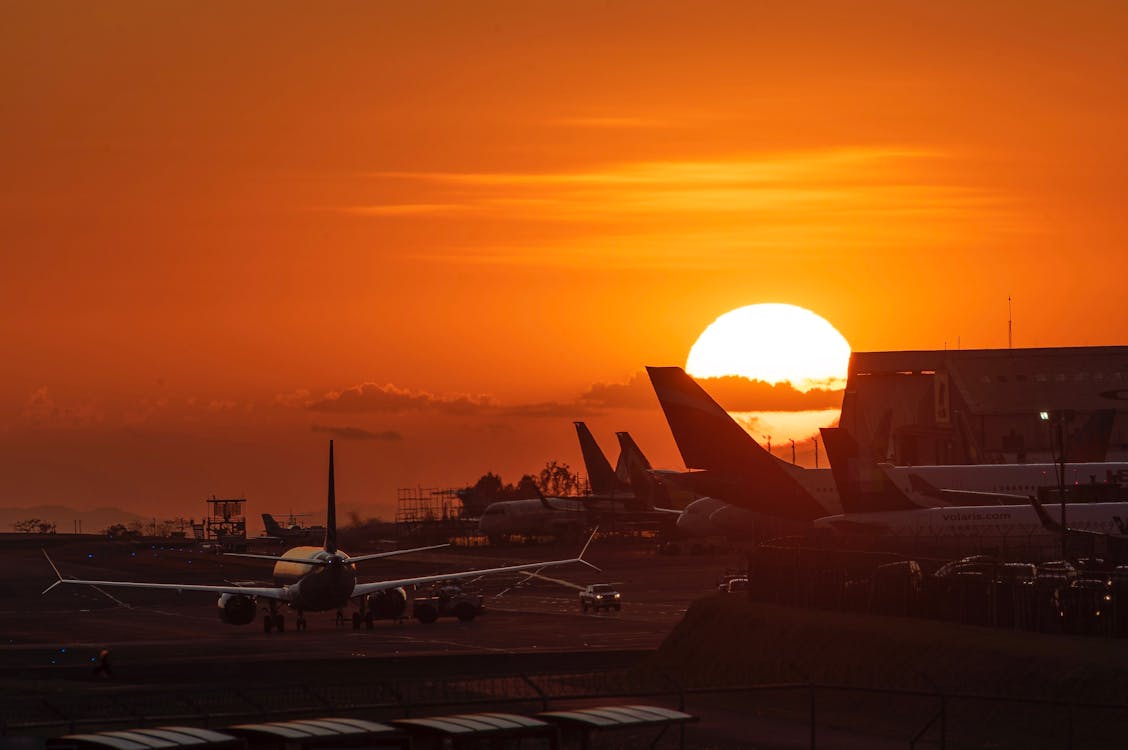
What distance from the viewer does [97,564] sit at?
151625 mm

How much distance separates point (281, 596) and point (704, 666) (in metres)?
27.4

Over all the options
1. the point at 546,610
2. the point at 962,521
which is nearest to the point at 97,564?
the point at 546,610

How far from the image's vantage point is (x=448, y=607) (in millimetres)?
81562

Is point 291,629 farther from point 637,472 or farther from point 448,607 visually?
point 637,472

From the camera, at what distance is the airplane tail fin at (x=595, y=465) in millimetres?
175625

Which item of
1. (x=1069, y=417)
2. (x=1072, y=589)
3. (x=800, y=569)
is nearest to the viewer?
(x=1072, y=589)

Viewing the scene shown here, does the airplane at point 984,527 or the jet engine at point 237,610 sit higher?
the airplane at point 984,527

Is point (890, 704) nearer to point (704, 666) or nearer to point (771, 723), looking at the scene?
point (771, 723)

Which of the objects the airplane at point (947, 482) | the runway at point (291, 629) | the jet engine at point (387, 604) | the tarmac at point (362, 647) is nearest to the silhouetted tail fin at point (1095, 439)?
the airplane at point (947, 482)

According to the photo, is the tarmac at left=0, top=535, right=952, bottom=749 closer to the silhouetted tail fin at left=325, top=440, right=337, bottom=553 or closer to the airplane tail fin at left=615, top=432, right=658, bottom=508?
the silhouetted tail fin at left=325, top=440, right=337, bottom=553

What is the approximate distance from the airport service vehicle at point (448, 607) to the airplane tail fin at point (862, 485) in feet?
64.6

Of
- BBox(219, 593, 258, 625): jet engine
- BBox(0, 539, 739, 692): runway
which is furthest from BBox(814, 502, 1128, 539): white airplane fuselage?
BBox(219, 593, 258, 625): jet engine

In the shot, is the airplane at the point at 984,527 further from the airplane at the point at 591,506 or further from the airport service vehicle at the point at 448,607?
the airplane at the point at 591,506

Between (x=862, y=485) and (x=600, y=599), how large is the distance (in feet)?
49.1
